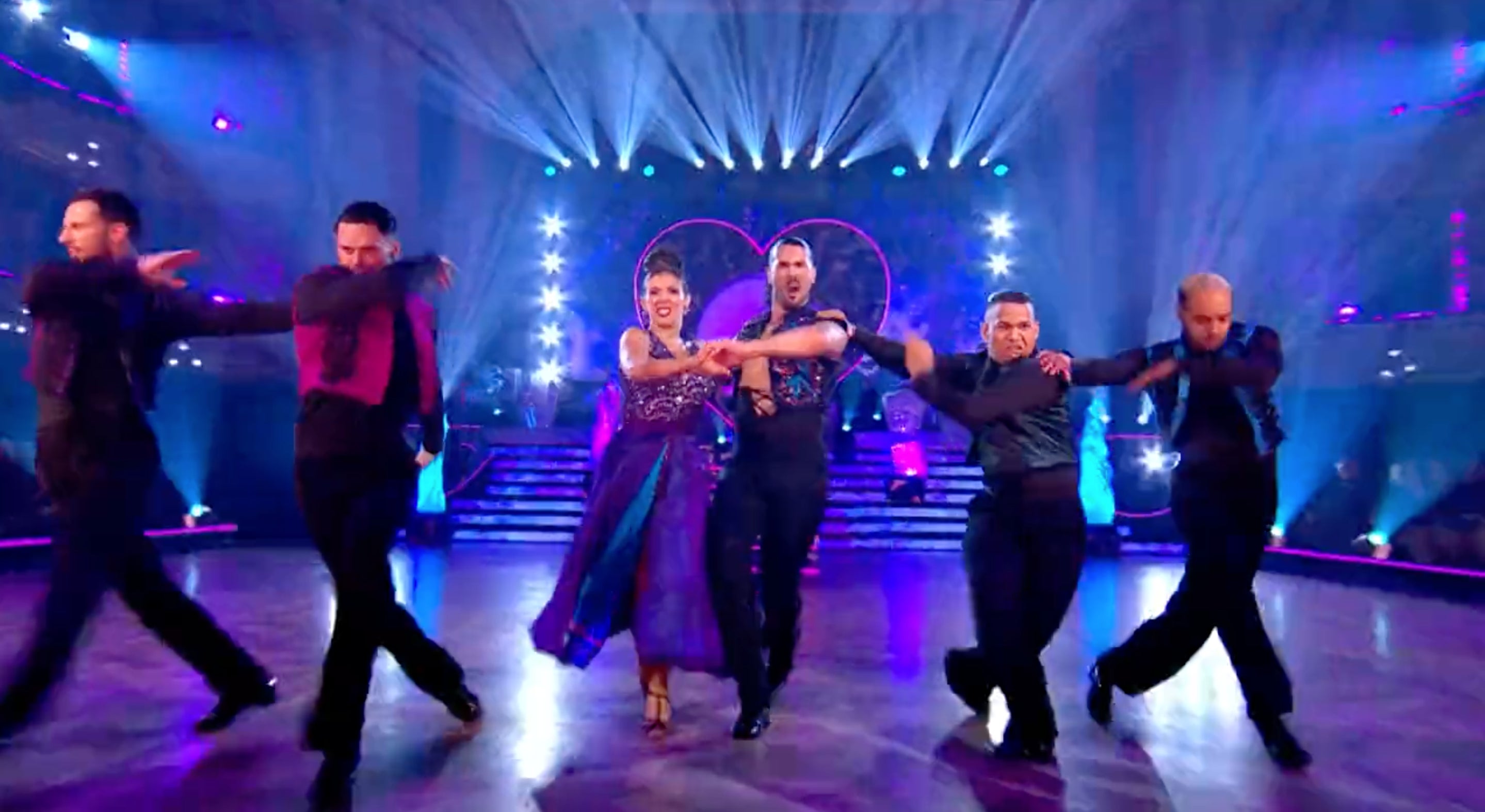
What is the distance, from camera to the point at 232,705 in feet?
10.3

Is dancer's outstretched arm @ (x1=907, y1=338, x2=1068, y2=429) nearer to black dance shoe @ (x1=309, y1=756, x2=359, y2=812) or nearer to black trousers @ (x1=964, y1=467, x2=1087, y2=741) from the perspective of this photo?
black trousers @ (x1=964, y1=467, x2=1087, y2=741)

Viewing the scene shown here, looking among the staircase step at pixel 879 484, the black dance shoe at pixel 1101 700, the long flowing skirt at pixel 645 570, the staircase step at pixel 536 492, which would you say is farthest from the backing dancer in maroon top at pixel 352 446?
the staircase step at pixel 879 484

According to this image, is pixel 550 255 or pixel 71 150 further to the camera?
pixel 550 255

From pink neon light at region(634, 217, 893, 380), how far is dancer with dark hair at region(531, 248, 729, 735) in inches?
500

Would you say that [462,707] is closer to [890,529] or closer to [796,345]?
[796,345]

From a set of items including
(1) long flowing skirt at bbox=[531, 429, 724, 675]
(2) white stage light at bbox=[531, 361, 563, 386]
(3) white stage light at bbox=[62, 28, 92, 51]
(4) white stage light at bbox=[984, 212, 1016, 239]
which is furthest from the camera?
(4) white stage light at bbox=[984, 212, 1016, 239]

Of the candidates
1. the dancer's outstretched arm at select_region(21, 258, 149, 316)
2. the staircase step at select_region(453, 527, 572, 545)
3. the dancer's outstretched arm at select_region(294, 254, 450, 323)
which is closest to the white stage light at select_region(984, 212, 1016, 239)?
the staircase step at select_region(453, 527, 572, 545)

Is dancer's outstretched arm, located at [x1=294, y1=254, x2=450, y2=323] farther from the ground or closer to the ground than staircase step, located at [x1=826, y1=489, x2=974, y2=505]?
farther from the ground

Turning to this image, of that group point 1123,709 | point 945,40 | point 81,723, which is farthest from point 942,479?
point 81,723

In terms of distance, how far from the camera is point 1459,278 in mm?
9492

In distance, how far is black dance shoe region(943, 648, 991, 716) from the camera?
132 inches

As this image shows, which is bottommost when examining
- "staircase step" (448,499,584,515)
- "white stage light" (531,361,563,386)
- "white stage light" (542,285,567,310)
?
"staircase step" (448,499,584,515)

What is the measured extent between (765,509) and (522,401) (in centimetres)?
1371

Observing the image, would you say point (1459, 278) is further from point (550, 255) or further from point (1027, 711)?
point (550, 255)
